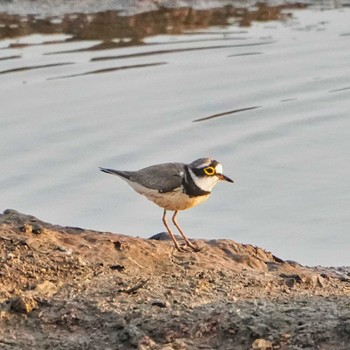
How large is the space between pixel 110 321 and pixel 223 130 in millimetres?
5574

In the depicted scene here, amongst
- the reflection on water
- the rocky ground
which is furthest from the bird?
the reflection on water

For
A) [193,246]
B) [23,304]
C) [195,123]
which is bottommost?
[195,123]

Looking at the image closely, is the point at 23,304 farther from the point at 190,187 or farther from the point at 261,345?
the point at 190,187

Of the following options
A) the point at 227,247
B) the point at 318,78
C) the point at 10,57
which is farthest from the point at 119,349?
the point at 10,57

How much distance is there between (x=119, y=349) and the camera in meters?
5.52

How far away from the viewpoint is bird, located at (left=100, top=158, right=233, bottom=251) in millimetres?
7496

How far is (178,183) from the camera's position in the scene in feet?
Answer: 24.5

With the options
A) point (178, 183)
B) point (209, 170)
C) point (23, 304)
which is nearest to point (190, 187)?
point (178, 183)

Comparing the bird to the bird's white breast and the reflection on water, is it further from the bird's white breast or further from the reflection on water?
the reflection on water

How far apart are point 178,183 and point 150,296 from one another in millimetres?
1454

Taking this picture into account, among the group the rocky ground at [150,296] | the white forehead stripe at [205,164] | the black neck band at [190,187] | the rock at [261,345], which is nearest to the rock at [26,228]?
the rocky ground at [150,296]

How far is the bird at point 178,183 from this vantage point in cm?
750

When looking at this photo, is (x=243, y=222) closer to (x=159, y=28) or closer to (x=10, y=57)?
(x=10, y=57)

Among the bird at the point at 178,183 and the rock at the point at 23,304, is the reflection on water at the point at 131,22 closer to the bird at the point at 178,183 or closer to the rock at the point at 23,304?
the bird at the point at 178,183
